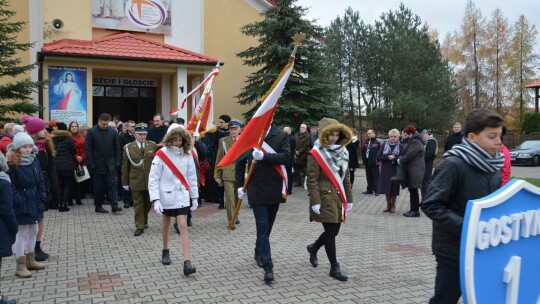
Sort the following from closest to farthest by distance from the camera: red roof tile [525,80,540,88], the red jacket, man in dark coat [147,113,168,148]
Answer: man in dark coat [147,113,168,148]
the red jacket
red roof tile [525,80,540,88]

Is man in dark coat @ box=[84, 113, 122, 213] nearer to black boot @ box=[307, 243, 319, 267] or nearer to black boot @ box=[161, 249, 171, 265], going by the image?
black boot @ box=[161, 249, 171, 265]

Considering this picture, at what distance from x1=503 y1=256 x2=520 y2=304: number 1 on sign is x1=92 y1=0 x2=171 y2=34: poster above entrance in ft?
62.7

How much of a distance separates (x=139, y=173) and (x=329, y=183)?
405cm

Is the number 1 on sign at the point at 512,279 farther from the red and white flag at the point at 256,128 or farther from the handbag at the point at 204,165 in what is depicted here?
the handbag at the point at 204,165

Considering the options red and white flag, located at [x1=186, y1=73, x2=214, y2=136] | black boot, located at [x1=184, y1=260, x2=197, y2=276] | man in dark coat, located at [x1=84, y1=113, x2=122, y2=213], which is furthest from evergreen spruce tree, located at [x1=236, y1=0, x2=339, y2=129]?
black boot, located at [x1=184, y1=260, x2=197, y2=276]

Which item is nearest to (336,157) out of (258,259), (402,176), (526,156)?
(258,259)

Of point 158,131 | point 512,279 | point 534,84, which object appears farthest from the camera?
point 534,84

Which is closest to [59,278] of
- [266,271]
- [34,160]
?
[34,160]

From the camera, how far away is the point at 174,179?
646cm

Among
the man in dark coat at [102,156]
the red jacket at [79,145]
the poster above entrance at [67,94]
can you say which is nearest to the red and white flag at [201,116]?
the man in dark coat at [102,156]

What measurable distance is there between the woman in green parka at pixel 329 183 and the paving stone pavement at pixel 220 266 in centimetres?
53

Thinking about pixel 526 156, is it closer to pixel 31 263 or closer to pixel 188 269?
pixel 188 269

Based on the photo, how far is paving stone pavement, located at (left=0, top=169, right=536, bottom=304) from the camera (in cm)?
543

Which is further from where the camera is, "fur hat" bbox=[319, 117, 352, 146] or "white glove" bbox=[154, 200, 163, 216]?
"white glove" bbox=[154, 200, 163, 216]
